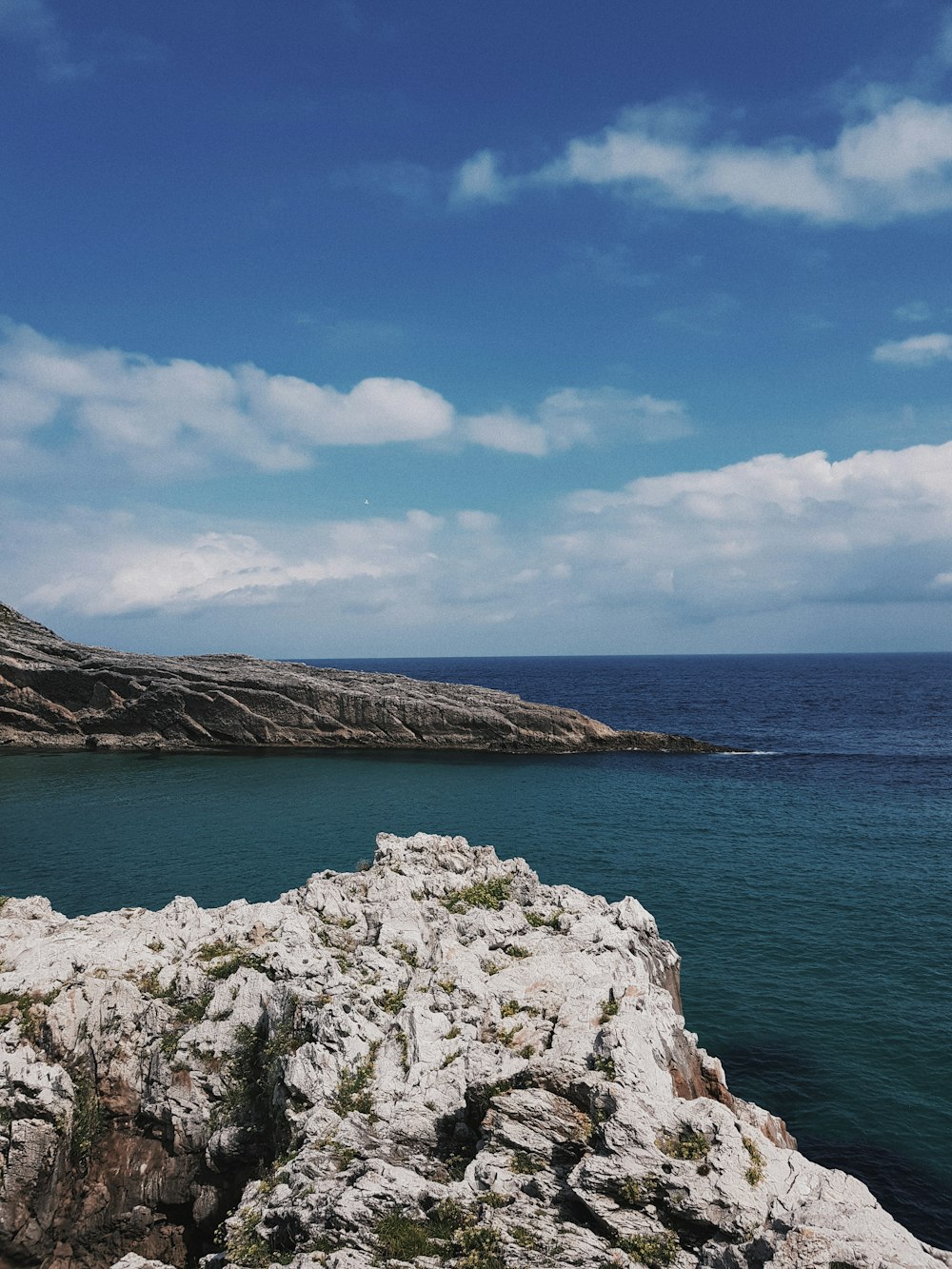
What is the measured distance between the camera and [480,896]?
995 inches

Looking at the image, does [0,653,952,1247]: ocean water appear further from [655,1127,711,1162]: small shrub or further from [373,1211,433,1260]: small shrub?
[373,1211,433,1260]: small shrub

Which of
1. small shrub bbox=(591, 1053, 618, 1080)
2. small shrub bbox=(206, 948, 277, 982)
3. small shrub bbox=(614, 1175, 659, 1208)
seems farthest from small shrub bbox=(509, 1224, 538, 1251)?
small shrub bbox=(206, 948, 277, 982)

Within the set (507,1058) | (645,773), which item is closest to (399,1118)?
(507,1058)

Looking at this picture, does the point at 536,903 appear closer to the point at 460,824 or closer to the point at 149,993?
the point at 149,993

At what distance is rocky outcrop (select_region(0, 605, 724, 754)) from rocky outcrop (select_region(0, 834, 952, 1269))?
58.1 m

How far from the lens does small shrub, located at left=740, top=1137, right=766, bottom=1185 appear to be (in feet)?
39.8

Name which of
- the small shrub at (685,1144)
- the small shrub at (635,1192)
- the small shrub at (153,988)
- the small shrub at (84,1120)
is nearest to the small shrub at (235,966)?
the small shrub at (153,988)

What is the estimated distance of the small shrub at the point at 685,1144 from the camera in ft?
41.1

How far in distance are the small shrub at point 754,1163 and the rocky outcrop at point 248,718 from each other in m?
68.0

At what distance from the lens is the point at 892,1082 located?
22.2 meters

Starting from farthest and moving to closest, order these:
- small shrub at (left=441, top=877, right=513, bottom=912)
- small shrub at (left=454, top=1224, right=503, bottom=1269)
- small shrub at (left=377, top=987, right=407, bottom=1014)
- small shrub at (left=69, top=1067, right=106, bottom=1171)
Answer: small shrub at (left=441, top=877, right=513, bottom=912) < small shrub at (left=377, top=987, right=407, bottom=1014) < small shrub at (left=69, top=1067, right=106, bottom=1171) < small shrub at (left=454, top=1224, right=503, bottom=1269)

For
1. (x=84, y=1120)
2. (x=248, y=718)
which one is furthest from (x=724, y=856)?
(x=248, y=718)

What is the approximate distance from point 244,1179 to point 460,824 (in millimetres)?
33796

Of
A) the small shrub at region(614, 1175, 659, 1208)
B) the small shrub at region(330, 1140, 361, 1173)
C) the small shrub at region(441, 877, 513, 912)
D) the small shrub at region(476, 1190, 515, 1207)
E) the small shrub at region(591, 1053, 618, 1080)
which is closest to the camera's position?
the small shrub at region(614, 1175, 659, 1208)
